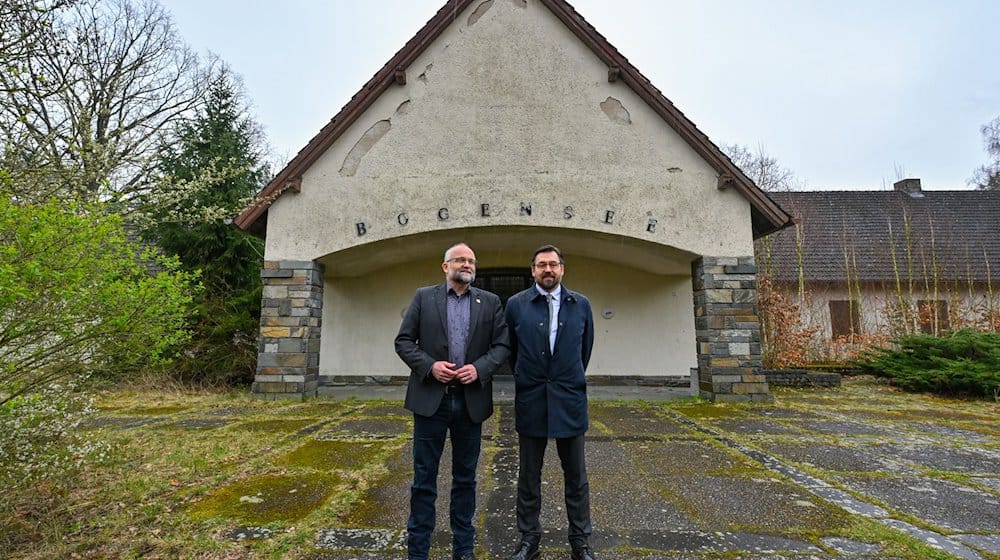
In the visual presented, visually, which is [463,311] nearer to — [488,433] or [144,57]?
[488,433]

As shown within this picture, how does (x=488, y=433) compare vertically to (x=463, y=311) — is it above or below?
below

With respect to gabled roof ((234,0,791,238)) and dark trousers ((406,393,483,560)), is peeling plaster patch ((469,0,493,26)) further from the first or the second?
dark trousers ((406,393,483,560))

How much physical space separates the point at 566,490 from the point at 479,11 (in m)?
7.07

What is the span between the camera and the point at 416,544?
2.08 metres

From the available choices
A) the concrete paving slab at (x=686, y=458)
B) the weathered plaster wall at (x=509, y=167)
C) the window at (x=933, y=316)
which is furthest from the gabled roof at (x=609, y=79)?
the window at (x=933, y=316)

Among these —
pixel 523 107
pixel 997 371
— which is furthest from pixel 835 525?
pixel 997 371

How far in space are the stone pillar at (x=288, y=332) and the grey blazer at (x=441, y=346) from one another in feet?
16.1

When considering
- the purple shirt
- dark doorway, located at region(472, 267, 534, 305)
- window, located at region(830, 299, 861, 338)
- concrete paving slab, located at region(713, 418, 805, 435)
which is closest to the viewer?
the purple shirt

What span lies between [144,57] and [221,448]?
1355 centimetres

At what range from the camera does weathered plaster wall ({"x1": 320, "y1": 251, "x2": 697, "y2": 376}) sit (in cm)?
904

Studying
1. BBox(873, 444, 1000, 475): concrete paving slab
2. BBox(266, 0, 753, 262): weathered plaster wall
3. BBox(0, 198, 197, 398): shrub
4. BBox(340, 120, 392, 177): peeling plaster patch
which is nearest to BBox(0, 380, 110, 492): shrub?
BBox(0, 198, 197, 398): shrub

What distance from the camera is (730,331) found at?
6.56m

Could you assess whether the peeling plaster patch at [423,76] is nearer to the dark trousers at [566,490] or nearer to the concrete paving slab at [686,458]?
the concrete paving slab at [686,458]

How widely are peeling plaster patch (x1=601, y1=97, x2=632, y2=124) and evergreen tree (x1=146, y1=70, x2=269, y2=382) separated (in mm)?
5769
